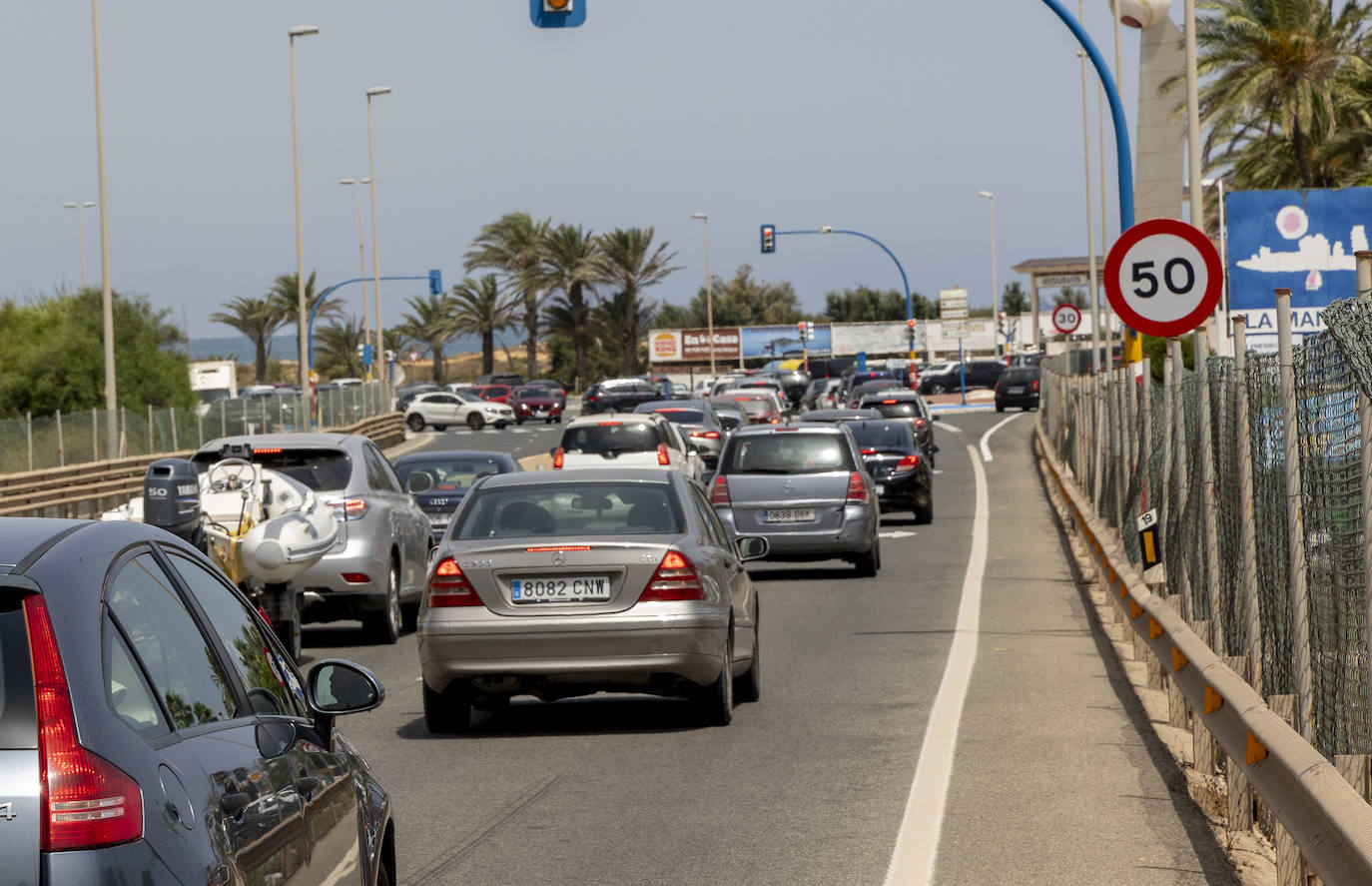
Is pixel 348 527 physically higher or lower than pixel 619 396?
lower

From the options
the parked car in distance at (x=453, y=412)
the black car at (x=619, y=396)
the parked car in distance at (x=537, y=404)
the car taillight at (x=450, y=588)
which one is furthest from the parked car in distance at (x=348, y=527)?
the parked car in distance at (x=537, y=404)

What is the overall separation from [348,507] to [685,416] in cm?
2121

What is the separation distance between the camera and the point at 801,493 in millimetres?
21094

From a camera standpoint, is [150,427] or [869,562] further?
[150,427]

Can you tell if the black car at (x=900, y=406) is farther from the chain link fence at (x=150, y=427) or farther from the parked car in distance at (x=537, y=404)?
the parked car in distance at (x=537, y=404)

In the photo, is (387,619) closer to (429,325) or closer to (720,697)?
(720,697)

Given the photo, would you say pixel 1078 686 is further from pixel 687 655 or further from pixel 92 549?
pixel 92 549

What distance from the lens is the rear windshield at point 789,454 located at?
2144cm

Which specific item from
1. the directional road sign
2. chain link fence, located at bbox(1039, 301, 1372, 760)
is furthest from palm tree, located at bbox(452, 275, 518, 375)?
chain link fence, located at bbox(1039, 301, 1372, 760)

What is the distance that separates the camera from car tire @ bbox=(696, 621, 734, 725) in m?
11.1

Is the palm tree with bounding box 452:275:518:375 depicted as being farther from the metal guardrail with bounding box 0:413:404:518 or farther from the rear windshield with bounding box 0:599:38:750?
the rear windshield with bounding box 0:599:38:750

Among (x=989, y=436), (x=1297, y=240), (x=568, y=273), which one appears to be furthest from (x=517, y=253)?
(x=1297, y=240)

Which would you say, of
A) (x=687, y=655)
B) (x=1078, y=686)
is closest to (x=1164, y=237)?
(x=1078, y=686)

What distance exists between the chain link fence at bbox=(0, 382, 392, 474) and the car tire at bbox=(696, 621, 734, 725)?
83.4 feet
